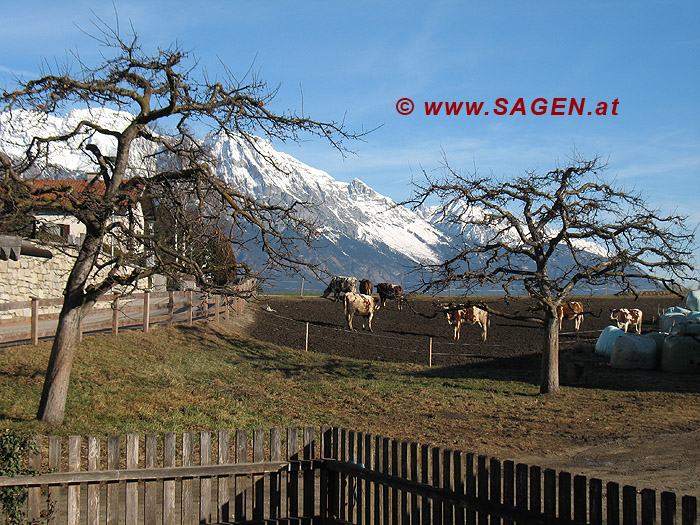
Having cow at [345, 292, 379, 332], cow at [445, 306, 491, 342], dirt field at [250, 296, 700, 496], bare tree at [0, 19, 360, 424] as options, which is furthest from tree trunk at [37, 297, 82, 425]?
cow at [345, 292, 379, 332]

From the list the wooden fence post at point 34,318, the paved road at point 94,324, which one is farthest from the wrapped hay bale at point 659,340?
the wooden fence post at point 34,318

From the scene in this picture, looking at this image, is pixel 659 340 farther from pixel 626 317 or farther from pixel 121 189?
pixel 121 189

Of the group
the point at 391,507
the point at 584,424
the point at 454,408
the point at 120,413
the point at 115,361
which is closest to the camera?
the point at 391,507

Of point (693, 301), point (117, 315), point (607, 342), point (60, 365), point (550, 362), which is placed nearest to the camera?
point (60, 365)

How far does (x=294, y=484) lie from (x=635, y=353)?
1954 centimetres

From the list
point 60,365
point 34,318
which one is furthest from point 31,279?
point 60,365

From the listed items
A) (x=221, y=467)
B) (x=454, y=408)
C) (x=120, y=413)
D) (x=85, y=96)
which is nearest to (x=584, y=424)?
(x=454, y=408)

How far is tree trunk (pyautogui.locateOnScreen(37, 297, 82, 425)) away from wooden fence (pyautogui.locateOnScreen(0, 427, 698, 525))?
609 centimetres

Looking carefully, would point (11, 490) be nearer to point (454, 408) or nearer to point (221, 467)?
point (221, 467)

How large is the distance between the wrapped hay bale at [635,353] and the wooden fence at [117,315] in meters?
13.5

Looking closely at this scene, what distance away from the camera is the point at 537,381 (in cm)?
2164

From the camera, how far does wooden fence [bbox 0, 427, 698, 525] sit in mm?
5637

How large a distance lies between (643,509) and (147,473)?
426 centimetres

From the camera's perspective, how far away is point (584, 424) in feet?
49.9
